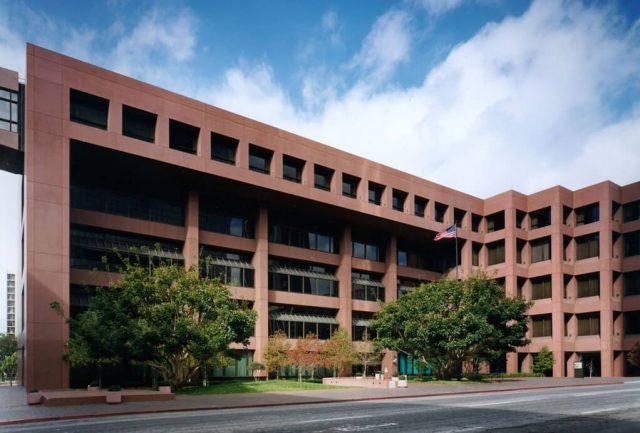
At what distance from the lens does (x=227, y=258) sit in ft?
164

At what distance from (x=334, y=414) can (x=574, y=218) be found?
56227 mm

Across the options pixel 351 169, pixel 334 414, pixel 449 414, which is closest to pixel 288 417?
pixel 334 414

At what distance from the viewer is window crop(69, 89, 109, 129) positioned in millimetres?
40344

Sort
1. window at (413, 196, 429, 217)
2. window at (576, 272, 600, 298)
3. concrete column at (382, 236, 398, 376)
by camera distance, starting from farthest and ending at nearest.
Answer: window at (576, 272, 600, 298)
window at (413, 196, 429, 217)
concrete column at (382, 236, 398, 376)

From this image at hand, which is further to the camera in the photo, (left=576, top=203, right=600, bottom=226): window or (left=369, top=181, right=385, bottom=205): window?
(left=576, top=203, right=600, bottom=226): window

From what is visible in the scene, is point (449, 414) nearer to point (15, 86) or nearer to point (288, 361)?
point (288, 361)

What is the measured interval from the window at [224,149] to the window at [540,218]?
39807 mm

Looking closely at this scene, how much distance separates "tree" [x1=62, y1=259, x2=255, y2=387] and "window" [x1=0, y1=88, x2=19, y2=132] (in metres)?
15.3

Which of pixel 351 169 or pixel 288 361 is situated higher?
pixel 351 169

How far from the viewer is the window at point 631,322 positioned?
6161 centimetres

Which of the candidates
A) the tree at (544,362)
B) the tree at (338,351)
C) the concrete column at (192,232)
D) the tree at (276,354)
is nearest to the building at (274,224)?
the concrete column at (192,232)

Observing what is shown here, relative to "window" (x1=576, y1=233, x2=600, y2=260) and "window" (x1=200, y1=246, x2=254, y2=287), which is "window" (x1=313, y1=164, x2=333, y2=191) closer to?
"window" (x1=200, y1=246, x2=254, y2=287)

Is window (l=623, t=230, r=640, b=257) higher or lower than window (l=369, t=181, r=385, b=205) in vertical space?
lower

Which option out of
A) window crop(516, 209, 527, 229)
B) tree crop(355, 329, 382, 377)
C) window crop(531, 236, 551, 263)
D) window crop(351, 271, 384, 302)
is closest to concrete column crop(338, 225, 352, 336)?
tree crop(355, 329, 382, 377)
